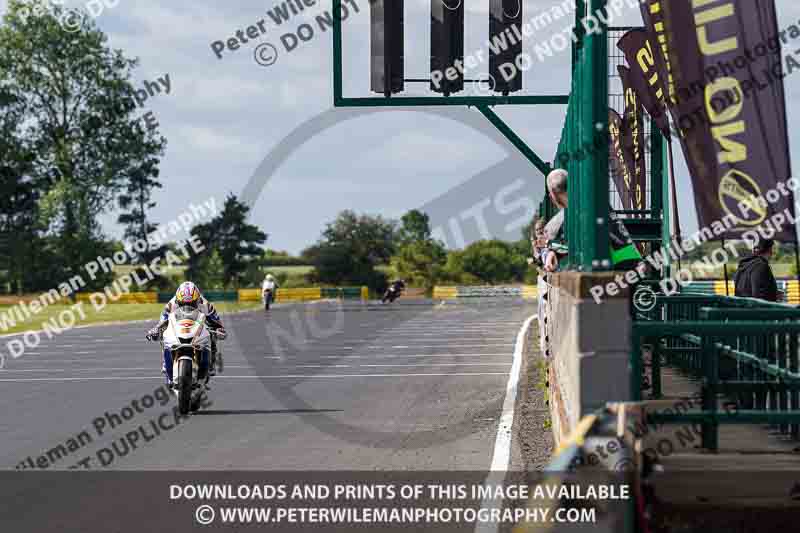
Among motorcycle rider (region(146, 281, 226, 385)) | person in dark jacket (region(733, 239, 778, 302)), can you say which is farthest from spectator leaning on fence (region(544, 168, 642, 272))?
motorcycle rider (region(146, 281, 226, 385))

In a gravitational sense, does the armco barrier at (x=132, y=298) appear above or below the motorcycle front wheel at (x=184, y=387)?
above

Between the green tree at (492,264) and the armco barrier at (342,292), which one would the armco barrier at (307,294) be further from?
the green tree at (492,264)

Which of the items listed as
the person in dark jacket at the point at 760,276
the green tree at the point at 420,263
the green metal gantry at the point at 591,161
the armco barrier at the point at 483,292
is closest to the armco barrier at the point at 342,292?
the armco barrier at the point at 483,292

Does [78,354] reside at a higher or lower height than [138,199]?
lower

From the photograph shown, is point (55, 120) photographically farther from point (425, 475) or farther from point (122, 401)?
point (425, 475)

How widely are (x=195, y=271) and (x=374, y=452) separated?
229ft

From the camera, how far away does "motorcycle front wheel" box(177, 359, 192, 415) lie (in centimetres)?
1309

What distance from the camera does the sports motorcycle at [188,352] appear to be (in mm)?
13148

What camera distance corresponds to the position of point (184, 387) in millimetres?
13102

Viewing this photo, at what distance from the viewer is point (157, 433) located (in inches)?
456

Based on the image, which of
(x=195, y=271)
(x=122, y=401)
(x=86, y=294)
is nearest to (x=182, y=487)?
(x=122, y=401)

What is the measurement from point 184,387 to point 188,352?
0.50 m

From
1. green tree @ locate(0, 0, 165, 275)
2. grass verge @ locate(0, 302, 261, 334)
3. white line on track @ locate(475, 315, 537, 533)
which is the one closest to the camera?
white line on track @ locate(475, 315, 537, 533)

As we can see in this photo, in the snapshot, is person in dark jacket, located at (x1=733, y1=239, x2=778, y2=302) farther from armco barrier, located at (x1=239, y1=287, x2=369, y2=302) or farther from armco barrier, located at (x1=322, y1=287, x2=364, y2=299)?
armco barrier, located at (x1=322, y1=287, x2=364, y2=299)
